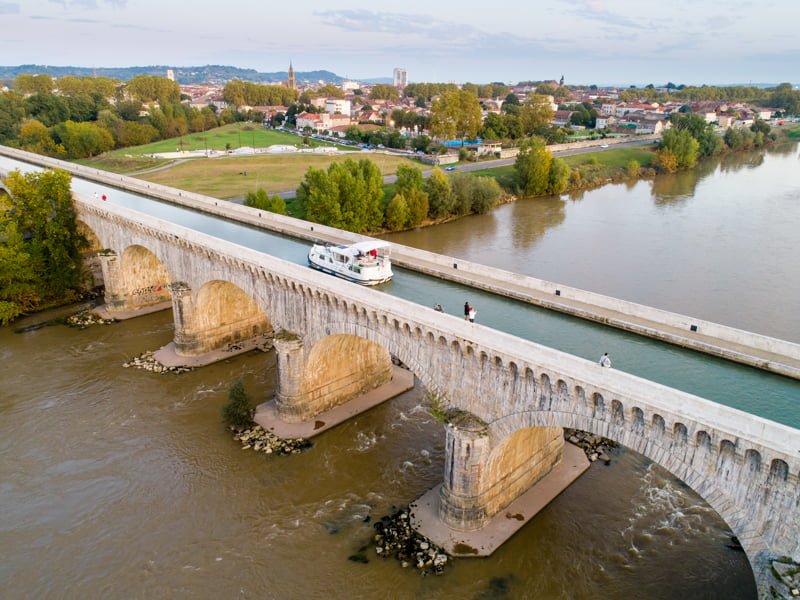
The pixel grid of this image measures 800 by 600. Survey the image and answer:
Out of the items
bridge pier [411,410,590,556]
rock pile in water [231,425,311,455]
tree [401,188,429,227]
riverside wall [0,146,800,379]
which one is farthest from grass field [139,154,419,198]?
bridge pier [411,410,590,556]

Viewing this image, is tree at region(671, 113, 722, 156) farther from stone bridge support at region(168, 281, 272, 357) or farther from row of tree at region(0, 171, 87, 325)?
row of tree at region(0, 171, 87, 325)

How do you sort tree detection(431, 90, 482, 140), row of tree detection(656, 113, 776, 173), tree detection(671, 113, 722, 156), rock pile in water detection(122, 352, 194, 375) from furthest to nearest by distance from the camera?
tree detection(671, 113, 722, 156)
tree detection(431, 90, 482, 140)
row of tree detection(656, 113, 776, 173)
rock pile in water detection(122, 352, 194, 375)

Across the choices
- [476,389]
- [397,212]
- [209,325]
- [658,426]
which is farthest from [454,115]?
[658,426]

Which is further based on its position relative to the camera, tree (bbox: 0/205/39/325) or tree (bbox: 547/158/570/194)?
tree (bbox: 547/158/570/194)

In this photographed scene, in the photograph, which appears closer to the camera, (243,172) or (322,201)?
(322,201)

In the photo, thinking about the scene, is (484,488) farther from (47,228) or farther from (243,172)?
(243,172)

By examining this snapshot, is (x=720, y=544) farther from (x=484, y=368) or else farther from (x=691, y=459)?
(x=484, y=368)
